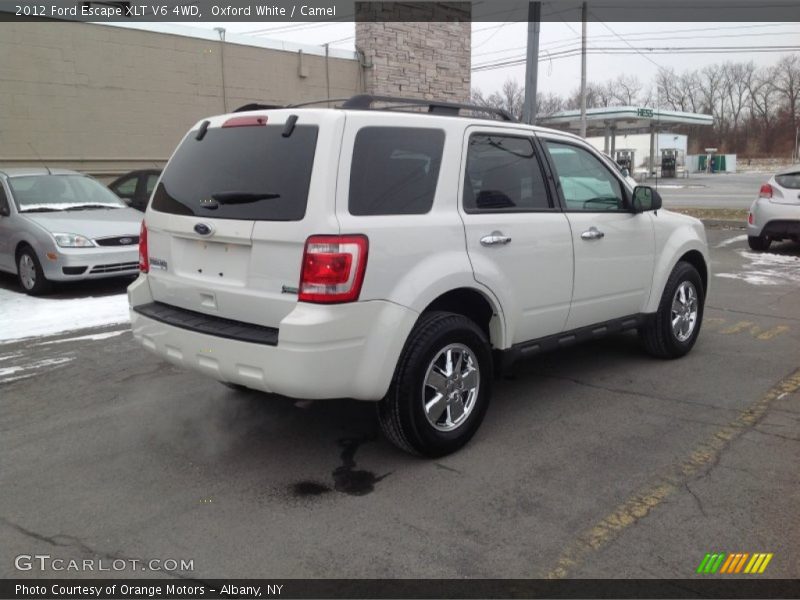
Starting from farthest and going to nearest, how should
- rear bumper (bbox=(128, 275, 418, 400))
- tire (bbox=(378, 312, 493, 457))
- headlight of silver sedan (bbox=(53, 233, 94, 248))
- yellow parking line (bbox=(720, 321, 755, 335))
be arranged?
headlight of silver sedan (bbox=(53, 233, 94, 248)) → yellow parking line (bbox=(720, 321, 755, 335)) → tire (bbox=(378, 312, 493, 457)) → rear bumper (bbox=(128, 275, 418, 400))

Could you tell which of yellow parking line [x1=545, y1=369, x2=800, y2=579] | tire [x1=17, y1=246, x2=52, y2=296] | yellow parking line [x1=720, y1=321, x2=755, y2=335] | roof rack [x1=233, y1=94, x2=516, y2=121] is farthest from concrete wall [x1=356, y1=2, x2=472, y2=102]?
yellow parking line [x1=545, y1=369, x2=800, y2=579]

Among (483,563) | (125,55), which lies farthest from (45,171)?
(483,563)

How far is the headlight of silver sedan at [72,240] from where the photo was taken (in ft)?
29.0

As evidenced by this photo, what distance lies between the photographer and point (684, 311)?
6.11m

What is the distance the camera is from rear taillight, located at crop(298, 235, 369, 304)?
3.51 meters

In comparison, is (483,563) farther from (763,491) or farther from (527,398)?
(527,398)

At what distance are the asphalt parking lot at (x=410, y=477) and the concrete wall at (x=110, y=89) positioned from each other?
29.5 ft

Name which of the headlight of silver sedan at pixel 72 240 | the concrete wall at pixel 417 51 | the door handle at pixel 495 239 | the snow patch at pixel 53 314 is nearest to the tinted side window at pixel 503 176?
the door handle at pixel 495 239

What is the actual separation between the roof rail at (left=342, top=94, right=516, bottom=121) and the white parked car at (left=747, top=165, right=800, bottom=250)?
9.15m

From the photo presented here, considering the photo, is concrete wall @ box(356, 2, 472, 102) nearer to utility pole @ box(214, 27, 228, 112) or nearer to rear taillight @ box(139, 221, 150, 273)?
utility pole @ box(214, 27, 228, 112)

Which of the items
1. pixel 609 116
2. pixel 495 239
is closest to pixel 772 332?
pixel 495 239

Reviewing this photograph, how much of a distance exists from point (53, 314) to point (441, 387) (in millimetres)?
5803

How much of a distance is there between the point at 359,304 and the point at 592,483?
1561 mm

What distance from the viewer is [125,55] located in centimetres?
1407
